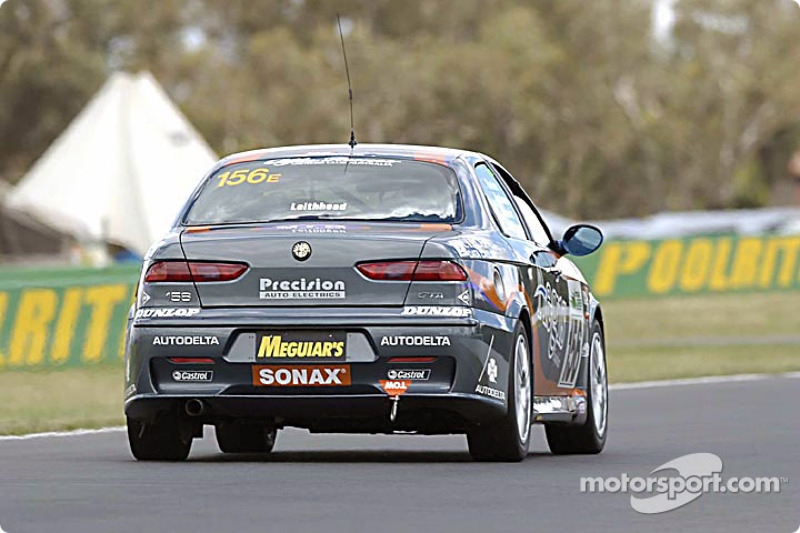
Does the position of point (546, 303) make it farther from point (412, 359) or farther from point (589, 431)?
point (412, 359)

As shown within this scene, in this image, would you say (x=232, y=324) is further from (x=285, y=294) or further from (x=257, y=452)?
(x=257, y=452)

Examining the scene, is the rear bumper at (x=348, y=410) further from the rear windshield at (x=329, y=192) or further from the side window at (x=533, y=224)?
the side window at (x=533, y=224)

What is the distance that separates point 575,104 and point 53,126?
887 inches

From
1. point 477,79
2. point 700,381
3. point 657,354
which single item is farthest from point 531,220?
point 477,79

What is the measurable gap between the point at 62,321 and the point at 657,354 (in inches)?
338

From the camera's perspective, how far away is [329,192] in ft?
34.0

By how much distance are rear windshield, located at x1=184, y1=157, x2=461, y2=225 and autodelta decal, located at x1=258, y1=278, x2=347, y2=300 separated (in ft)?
1.50

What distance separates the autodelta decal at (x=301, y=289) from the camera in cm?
981

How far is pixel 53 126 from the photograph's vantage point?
79.1 meters

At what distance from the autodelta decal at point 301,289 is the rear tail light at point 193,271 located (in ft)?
0.47

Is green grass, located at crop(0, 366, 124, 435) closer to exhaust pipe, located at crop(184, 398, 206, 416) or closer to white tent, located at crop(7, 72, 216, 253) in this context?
exhaust pipe, located at crop(184, 398, 206, 416)

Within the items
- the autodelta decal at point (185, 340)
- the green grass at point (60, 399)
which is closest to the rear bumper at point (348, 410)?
the autodelta decal at point (185, 340)

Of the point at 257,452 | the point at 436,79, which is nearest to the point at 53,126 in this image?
the point at 436,79

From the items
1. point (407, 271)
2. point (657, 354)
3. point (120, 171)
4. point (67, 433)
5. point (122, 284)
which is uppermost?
point (407, 271)
